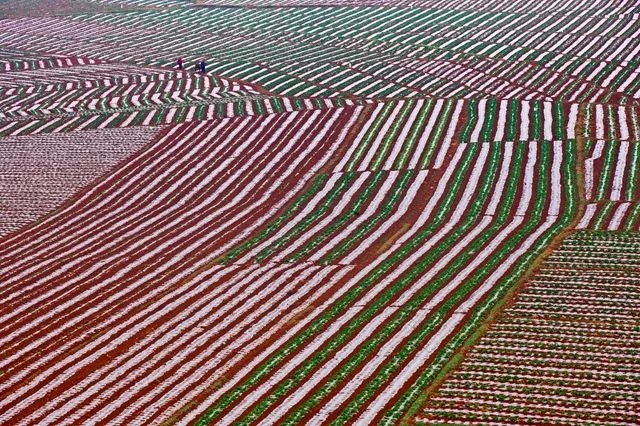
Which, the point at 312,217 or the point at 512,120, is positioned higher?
the point at 312,217

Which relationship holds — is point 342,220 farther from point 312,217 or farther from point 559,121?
point 559,121

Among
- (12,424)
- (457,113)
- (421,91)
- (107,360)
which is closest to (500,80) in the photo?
(421,91)

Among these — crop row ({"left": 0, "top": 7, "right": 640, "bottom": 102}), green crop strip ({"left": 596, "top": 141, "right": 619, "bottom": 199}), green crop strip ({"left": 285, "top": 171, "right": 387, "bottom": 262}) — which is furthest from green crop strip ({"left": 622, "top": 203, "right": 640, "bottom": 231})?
crop row ({"left": 0, "top": 7, "right": 640, "bottom": 102})

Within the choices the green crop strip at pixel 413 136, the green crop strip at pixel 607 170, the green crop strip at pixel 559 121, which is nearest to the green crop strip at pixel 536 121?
the green crop strip at pixel 559 121

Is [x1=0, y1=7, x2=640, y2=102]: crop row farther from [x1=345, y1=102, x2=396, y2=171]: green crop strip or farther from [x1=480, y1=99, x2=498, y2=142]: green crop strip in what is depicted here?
[x1=345, y1=102, x2=396, y2=171]: green crop strip

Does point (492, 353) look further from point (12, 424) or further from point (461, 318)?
point (12, 424)

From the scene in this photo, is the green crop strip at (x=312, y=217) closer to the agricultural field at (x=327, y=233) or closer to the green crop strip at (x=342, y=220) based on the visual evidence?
the agricultural field at (x=327, y=233)

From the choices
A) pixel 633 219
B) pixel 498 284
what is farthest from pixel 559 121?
pixel 498 284
